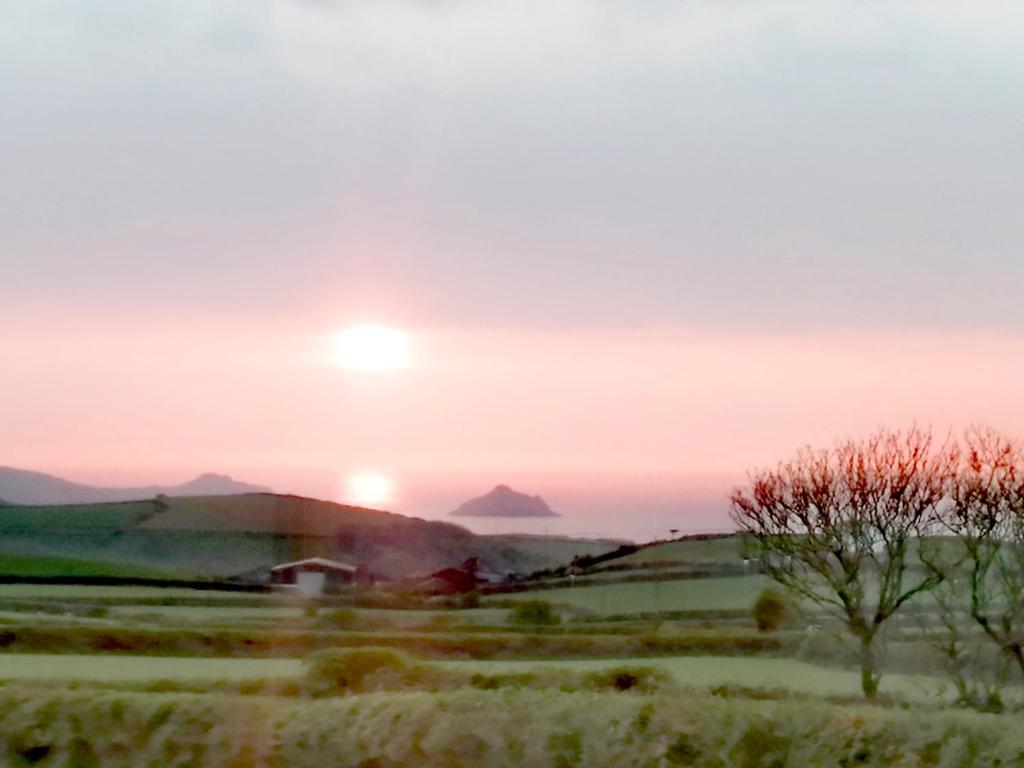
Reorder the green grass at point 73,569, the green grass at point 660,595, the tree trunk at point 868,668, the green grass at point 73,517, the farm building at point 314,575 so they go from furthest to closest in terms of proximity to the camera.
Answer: the green grass at point 73,517
the green grass at point 73,569
the green grass at point 660,595
the farm building at point 314,575
the tree trunk at point 868,668

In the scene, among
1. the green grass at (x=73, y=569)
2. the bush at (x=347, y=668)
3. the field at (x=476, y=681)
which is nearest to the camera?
the field at (x=476, y=681)

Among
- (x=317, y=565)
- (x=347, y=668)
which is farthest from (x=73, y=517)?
(x=347, y=668)

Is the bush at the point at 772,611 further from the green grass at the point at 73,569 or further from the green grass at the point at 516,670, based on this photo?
the green grass at the point at 73,569

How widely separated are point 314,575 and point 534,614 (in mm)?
3699

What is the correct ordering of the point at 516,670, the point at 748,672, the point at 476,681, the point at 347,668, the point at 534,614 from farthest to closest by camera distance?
the point at 534,614 < the point at 748,672 < the point at 516,670 < the point at 476,681 < the point at 347,668

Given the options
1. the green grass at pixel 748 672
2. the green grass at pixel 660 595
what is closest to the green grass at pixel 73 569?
the green grass at pixel 660 595

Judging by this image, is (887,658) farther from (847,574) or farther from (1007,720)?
(1007,720)

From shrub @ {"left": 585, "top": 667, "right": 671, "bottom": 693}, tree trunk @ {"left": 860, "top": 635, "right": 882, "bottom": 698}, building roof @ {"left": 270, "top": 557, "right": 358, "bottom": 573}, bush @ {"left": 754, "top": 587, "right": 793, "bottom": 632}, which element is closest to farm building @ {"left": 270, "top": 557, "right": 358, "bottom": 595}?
building roof @ {"left": 270, "top": 557, "right": 358, "bottom": 573}

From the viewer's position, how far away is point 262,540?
2025cm

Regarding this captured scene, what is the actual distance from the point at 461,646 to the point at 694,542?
5.11 metres

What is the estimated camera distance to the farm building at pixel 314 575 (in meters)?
19.5

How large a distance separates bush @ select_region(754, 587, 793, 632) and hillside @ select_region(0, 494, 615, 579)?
3.23 metres

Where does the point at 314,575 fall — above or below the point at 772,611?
above

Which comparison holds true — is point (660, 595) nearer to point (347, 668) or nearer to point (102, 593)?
point (347, 668)
